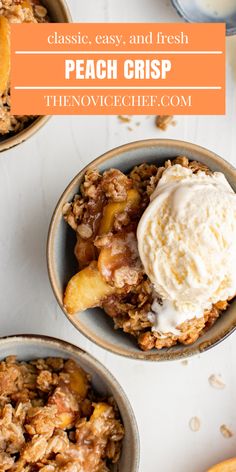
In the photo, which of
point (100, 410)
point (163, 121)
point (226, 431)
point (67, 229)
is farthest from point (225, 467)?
point (163, 121)

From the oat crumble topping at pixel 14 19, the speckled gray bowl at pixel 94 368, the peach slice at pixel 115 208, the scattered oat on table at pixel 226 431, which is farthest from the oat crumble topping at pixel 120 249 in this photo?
the scattered oat on table at pixel 226 431

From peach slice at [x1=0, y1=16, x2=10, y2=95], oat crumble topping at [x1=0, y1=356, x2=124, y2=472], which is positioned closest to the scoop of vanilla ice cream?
oat crumble topping at [x1=0, y1=356, x2=124, y2=472]

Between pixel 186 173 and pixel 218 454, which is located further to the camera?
pixel 218 454

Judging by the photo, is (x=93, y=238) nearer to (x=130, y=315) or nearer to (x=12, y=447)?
(x=130, y=315)

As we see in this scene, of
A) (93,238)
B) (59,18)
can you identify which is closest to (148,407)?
(93,238)

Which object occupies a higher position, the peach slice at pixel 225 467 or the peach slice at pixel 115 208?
the peach slice at pixel 115 208

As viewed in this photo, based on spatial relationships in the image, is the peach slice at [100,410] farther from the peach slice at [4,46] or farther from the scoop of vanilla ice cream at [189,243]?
the peach slice at [4,46]

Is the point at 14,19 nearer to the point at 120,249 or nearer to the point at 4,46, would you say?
the point at 4,46
